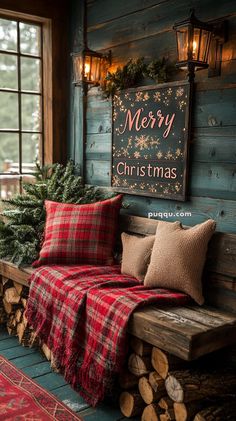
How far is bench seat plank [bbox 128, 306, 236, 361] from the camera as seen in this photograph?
197 centimetres

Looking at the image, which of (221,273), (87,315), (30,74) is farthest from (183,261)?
(30,74)

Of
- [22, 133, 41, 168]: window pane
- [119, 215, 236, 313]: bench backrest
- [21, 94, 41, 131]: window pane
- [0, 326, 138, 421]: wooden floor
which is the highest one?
[21, 94, 41, 131]: window pane

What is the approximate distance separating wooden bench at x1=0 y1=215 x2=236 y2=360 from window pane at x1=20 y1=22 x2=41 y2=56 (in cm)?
245

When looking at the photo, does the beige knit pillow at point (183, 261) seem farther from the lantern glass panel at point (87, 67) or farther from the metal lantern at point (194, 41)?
the lantern glass panel at point (87, 67)

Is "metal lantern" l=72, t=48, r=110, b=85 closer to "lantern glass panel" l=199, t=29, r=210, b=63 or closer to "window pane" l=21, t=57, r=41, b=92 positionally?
"window pane" l=21, t=57, r=41, b=92

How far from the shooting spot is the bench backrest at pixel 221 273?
93.5 inches

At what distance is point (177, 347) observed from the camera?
199 centimetres

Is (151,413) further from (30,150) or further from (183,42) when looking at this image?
(30,150)

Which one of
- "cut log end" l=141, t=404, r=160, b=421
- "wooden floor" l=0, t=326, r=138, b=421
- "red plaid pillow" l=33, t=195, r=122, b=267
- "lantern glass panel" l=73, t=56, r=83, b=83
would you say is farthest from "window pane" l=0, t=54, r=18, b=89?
"cut log end" l=141, t=404, r=160, b=421

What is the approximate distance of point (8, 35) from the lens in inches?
147

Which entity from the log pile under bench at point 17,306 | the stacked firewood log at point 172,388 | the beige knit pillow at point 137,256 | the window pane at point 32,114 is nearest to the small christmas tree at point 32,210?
the log pile under bench at point 17,306

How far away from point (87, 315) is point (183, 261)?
60cm

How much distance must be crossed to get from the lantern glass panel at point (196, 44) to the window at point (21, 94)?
1813 mm

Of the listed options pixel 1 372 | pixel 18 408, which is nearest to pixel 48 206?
pixel 1 372
